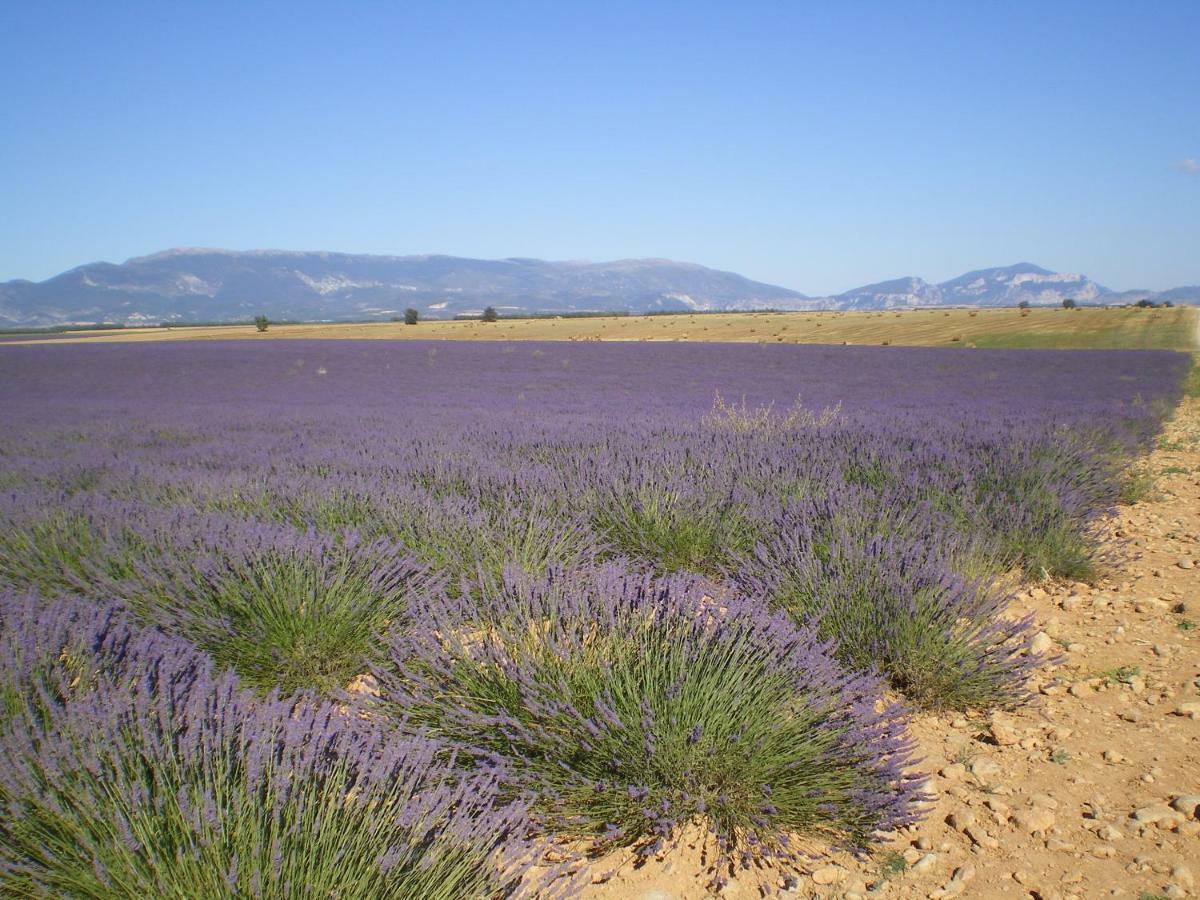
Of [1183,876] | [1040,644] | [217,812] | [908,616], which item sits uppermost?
[217,812]

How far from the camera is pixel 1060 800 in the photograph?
2189 millimetres

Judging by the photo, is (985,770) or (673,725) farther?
(985,770)

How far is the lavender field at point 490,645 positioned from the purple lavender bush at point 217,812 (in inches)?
0.4

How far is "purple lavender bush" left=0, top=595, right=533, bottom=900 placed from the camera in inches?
50.1

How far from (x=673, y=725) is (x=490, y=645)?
0.70 metres

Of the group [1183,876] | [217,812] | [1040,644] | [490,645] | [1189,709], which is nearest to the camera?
[217,812]

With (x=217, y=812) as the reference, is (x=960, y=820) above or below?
below

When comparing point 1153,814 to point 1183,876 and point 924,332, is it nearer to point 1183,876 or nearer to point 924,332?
point 1183,876

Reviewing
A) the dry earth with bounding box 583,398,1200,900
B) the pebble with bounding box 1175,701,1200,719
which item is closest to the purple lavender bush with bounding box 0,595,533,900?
the dry earth with bounding box 583,398,1200,900

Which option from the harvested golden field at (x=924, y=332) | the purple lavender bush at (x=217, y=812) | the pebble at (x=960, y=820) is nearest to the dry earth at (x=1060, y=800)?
the pebble at (x=960, y=820)

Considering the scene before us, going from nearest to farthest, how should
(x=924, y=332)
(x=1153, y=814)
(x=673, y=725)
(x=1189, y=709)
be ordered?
(x=673, y=725) < (x=1153, y=814) < (x=1189, y=709) < (x=924, y=332)

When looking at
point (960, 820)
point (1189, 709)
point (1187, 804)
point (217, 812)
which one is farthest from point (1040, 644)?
point (217, 812)

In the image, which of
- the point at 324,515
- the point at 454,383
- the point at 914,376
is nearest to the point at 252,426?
the point at 324,515

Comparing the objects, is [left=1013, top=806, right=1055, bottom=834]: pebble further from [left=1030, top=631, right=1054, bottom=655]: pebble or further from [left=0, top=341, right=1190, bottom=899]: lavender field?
[left=1030, top=631, right=1054, bottom=655]: pebble
